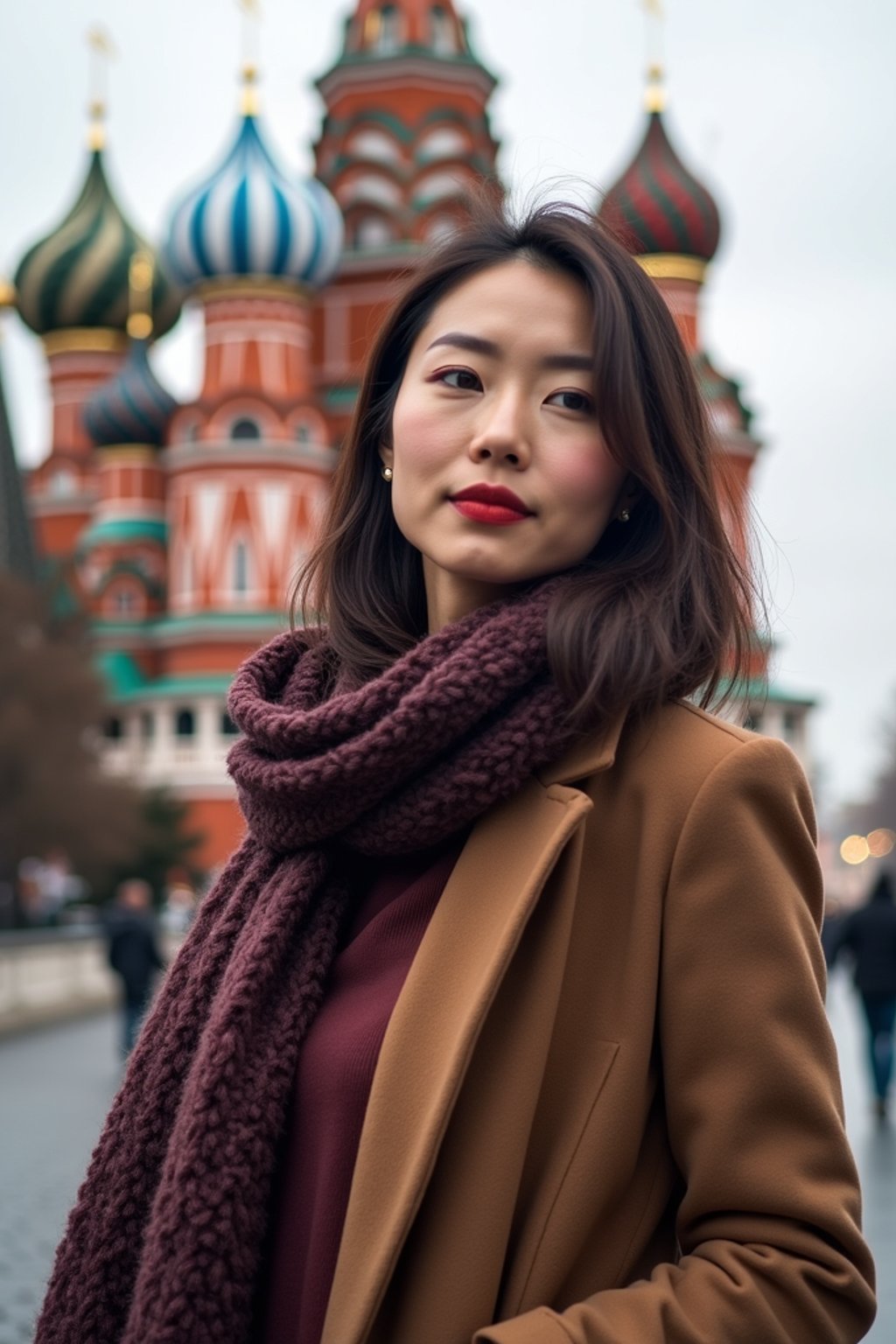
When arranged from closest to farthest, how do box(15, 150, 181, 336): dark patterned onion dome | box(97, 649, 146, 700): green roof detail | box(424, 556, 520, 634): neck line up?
box(424, 556, 520, 634): neck, box(97, 649, 146, 700): green roof detail, box(15, 150, 181, 336): dark patterned onion dome

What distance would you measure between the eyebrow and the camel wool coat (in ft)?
1.42

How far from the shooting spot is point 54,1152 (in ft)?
31.7

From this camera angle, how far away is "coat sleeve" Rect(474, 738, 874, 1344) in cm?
187

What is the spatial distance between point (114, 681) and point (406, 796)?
1678 inches

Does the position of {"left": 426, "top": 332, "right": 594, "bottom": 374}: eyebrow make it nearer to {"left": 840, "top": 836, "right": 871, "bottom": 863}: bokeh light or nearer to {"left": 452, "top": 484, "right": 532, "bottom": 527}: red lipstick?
{"left": 452, "top": 484, "right": 532, "bottom": 527}: red lipstick

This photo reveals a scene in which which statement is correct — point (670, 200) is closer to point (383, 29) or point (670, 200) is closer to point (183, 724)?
point (383, 29)

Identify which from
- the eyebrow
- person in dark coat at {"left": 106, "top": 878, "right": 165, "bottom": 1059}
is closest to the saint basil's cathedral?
person in dark coat at {"left": 106, "top": 878, "right": 165, "bottom": 1059}

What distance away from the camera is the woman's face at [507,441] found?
2.20m

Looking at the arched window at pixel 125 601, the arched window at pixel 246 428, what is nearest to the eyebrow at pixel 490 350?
the arched window at pixel 246 428

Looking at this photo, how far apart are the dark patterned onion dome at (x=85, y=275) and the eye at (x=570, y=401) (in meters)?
50.2

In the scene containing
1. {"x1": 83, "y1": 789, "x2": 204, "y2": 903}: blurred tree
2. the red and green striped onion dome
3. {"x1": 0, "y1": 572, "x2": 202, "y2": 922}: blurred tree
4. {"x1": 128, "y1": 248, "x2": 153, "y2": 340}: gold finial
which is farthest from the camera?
{"x1": 128, "y1": 248, "x2": 153, "y2": 340}: gold finial

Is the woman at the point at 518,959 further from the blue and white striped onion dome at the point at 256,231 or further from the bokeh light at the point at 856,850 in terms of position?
the bokeh light at the point at 856,850

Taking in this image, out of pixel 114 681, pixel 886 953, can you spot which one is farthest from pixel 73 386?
pixel 886 953

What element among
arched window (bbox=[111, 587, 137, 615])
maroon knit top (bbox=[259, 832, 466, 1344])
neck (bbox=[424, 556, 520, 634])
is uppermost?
neck (bbox=[424, 556, 520, 634])
